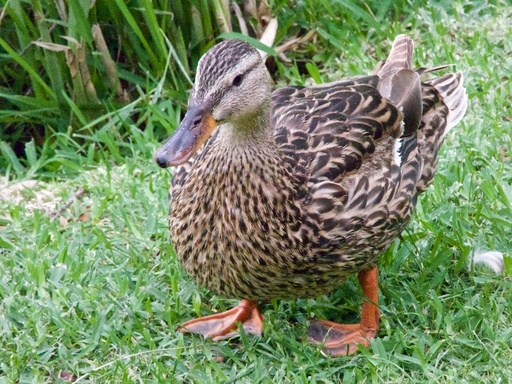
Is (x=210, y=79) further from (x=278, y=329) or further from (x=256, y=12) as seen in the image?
(x=256, y=12)

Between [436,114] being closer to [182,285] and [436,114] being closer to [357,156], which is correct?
[357,156]

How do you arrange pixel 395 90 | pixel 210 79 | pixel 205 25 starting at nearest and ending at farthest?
pixel 210 79, pixel 395 90, pixel 205 25

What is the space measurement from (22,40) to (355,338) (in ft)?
9.95

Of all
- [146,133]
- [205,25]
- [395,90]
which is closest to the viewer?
[395,90]

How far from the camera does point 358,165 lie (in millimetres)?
A: 3883

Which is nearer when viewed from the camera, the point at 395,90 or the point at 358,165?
the point at 358,165

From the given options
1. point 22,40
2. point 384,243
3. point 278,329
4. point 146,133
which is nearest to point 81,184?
point 146,133

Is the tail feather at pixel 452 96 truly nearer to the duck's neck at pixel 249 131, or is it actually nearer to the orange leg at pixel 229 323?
the duck's neck at pixel 249 131

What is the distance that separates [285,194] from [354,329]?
28.9 inches

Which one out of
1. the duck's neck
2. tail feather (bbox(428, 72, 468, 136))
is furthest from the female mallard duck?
tail feather (bbox(428, 72, 468, 136))

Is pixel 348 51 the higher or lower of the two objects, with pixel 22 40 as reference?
lower

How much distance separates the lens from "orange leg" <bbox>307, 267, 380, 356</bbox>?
3.92 m

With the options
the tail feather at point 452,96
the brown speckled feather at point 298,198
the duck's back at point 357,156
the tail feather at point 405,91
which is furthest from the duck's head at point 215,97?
the tail feather at point 452,96

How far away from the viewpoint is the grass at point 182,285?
149 inches
